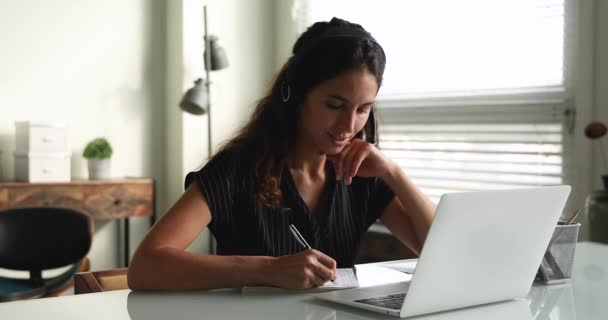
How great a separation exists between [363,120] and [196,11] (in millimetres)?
3003

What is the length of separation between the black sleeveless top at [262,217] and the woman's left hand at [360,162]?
0.42 feet

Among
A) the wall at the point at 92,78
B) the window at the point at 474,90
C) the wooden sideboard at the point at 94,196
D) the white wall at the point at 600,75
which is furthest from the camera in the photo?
the wall at the point at 92,78

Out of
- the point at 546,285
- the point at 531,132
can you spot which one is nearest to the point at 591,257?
the point at 546,285

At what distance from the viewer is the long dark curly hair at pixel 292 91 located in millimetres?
1612

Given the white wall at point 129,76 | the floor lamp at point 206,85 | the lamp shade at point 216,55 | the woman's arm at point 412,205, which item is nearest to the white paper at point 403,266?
the woman's arm at point 412,205

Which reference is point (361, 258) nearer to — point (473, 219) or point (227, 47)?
point (227, 47)

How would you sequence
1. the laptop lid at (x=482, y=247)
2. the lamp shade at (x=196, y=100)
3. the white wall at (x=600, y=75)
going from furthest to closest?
the lamp shade at (x=196, y=100)
the white wall at (x=600, y=75)
the laptop lid at (x=482, y=247)

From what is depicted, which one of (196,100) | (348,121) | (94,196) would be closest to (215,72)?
(196,100)

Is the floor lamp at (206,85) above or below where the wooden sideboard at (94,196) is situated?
above

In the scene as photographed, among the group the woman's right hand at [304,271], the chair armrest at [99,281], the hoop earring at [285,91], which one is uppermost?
the hoop earring at [285,91]

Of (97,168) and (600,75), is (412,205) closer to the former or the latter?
(600,75)

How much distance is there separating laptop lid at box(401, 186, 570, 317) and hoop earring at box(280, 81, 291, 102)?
0.70 metres

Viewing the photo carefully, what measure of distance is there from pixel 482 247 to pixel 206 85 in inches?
129

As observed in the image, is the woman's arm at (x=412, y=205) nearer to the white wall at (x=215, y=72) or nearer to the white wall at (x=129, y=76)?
the white wall at (x=215, y=72)
